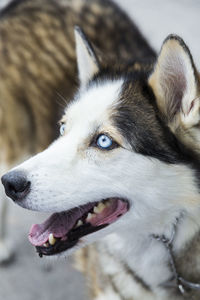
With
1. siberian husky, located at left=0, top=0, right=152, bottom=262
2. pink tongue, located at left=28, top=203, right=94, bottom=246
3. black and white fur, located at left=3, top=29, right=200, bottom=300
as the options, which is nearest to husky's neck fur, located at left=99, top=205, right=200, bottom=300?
black and white fur, located at left=3, top=29, right=200, bottom=300

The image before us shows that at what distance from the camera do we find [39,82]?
333 centimetres

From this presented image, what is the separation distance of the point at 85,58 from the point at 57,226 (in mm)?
900

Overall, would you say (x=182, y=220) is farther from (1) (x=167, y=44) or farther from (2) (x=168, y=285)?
(1) (x=167, y=44)

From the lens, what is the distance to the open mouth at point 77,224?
87.0 inches

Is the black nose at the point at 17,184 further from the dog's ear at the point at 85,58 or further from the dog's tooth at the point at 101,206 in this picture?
the dog's ear at the point at 85,58

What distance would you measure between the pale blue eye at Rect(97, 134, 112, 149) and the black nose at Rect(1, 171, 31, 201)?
0.35 meters

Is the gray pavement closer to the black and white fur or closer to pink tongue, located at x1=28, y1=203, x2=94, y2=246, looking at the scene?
pink tongue, located at x1=28, y1=203, x2=94, y2=246

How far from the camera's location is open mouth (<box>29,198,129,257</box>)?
221 cm

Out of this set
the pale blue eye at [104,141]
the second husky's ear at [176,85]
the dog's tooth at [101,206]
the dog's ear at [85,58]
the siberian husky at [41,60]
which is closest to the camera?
the second husky's ear at [176,85]

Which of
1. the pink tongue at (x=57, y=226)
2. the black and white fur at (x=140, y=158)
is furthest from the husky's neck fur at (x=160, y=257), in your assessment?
the pink tongue at (x=57, y=226)

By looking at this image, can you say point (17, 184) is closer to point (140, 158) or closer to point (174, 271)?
point (140, 158)

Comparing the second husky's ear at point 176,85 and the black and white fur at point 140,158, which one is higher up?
the second husky's ear at point 176,85

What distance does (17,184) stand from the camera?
2064mm

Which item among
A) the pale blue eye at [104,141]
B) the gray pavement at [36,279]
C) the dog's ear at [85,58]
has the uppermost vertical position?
the dog's ear at [85,58]
